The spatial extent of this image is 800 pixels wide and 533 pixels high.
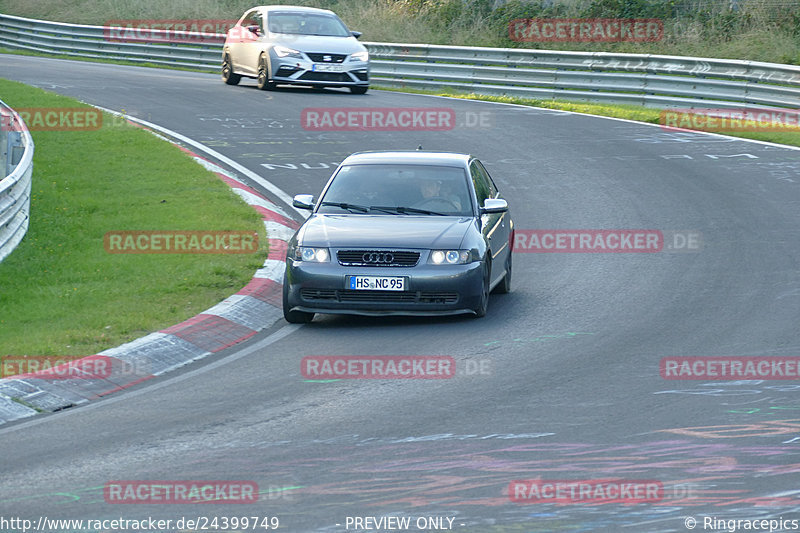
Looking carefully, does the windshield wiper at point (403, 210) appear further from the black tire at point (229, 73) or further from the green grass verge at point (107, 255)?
the black tire at point (229, 73)

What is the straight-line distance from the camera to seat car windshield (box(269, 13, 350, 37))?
28.7 metres

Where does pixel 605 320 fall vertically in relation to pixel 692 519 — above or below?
below

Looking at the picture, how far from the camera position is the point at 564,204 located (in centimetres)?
Answer: 1691

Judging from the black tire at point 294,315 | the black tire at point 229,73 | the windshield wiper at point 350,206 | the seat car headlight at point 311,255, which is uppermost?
the windshield wiper at point 350,206

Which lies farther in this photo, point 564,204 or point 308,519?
point 564,204

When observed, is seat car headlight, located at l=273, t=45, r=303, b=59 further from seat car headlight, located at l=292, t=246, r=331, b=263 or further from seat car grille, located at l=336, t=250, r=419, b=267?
seat car grille, located at l=336, t=250, r=419, b=267

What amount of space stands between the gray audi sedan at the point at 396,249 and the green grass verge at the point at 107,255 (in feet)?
3.60

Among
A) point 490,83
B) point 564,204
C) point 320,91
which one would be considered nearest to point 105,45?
point 320,91

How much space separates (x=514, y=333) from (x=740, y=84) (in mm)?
15300

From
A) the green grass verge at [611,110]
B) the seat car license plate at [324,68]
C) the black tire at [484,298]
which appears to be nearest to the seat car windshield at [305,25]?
the seat car license plate at [324,68]

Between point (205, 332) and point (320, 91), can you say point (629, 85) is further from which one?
point (205, 332)

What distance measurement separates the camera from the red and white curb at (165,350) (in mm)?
8508

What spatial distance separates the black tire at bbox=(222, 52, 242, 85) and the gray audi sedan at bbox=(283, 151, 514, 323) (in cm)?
1823

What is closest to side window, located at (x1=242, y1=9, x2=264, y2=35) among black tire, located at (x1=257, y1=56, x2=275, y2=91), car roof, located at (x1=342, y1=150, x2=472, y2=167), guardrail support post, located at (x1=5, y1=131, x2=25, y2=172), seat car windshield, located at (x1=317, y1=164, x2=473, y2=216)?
black tire, located at (x1=257, y1=56, x2=275, y2=91)
